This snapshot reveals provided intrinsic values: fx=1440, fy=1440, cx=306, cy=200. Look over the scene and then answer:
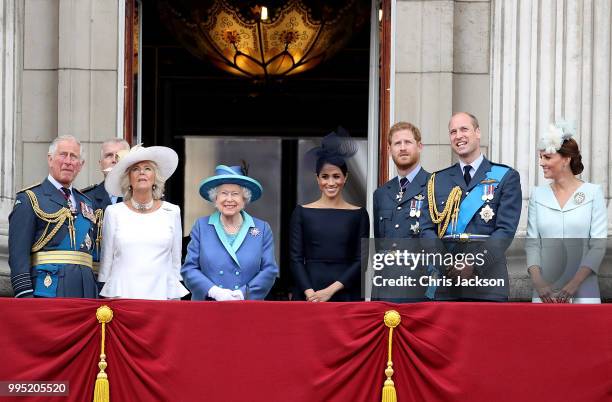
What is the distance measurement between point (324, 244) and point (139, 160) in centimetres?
144

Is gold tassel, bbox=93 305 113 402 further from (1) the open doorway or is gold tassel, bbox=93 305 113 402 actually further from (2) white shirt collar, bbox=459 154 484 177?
(1) the open doorway

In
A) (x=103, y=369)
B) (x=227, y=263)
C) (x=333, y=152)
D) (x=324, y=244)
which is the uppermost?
(x=333, y=152)

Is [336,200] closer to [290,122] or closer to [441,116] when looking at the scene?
[441,116]

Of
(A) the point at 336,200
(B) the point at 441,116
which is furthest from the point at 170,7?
(A) the point at 336,200

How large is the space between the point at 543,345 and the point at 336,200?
81.5 inches

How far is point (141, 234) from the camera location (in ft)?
31.4

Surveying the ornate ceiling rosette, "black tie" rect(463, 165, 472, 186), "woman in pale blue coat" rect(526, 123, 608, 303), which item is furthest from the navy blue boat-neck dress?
the ornate ceiling rosette

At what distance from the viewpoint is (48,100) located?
1255cm

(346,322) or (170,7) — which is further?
(170,7)

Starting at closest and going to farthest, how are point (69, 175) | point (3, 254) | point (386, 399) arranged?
1. point (386, 399)
2. point (69, 175)
3. point (3, 254)

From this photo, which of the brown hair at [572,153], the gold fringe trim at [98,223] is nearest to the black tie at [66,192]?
the gold fringe trim at [98,223]

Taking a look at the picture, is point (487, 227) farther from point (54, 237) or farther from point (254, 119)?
point (254, 119)

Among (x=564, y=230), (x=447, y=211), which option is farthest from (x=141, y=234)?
(x=564, y=230)

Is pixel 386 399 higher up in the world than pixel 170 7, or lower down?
lower down
